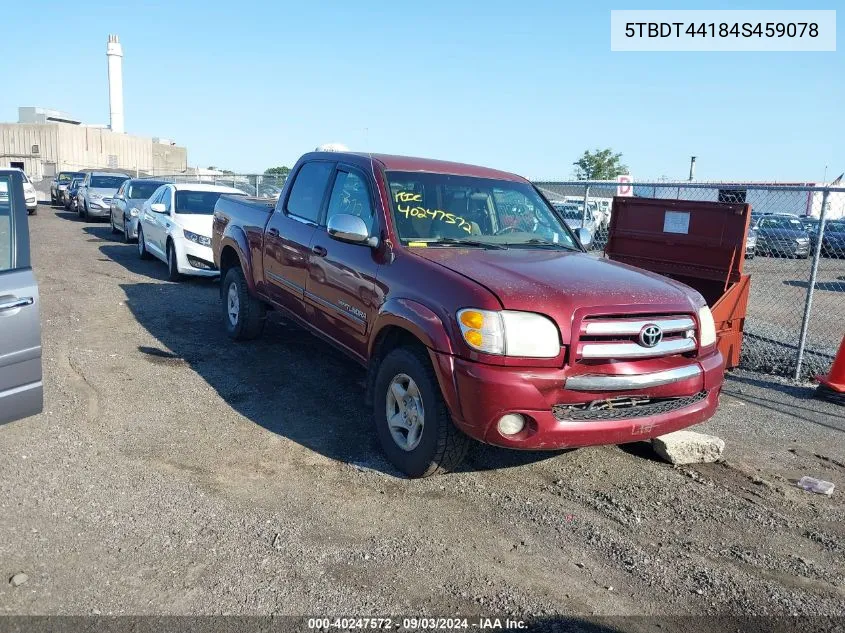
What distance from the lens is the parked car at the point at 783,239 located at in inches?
415

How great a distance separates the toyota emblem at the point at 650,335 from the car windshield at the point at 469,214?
4.54 feet

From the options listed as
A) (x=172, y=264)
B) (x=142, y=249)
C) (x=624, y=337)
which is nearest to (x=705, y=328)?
(x=624, y=337)

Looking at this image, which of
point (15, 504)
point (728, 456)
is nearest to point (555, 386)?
point (728, 456)

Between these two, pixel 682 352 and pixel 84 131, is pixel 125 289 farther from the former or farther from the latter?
pixel 84 131

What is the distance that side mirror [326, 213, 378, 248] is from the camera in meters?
4.68

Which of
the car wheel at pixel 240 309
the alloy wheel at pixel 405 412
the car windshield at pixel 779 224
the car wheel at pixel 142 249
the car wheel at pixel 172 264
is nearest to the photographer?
the alloy wheel at pixel 405 412

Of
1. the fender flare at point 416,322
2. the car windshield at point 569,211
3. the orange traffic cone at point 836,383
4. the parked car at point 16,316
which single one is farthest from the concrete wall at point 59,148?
the fender flare at point 416,322

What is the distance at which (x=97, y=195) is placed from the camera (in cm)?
2286

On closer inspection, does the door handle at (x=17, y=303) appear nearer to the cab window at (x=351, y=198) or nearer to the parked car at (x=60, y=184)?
the cab window at (x=351, y=198)

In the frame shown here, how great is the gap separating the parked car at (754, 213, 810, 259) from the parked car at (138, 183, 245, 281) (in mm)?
7956

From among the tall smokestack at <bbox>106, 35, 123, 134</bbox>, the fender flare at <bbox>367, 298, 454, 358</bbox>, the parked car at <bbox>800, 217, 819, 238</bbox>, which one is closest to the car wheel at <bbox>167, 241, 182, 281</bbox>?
the fender flare at <bbox>367, 298, 454, 358</bbox>

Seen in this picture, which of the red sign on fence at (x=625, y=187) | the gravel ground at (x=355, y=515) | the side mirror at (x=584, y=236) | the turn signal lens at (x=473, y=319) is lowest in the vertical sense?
the gravel ground at (x=355, y=515)

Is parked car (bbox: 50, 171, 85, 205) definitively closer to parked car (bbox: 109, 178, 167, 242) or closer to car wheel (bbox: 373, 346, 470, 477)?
parked car (bbox: 109, 178, 167, 242)

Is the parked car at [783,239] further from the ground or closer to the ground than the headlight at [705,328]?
further from the ground
